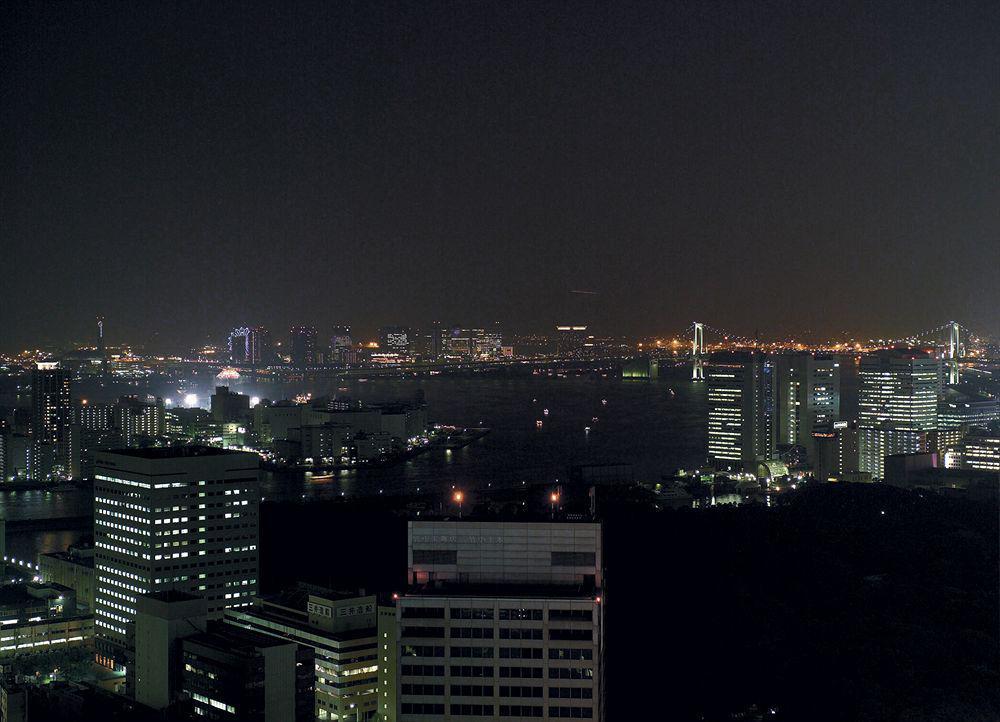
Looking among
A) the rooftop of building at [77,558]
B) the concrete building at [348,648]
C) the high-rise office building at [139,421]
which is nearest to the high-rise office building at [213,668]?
the concrete building at [348,648]

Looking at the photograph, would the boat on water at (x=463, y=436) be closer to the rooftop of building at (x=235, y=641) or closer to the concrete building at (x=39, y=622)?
the concrete building at (x=39, y=622)

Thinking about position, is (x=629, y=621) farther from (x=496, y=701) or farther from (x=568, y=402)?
(x=568, y=402)

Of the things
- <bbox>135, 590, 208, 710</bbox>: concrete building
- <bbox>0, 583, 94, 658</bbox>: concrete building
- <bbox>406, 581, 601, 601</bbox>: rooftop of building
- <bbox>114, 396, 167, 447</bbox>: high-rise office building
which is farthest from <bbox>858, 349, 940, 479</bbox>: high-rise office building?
<bbox>406, 581, 601, 601</bbox>: rooftop of building

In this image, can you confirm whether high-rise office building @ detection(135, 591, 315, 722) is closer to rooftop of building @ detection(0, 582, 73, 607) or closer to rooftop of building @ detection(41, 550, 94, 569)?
rooftop of building @ detection(0, 582, 73, 607)

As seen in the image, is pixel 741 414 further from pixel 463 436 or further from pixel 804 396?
pixel 463 436

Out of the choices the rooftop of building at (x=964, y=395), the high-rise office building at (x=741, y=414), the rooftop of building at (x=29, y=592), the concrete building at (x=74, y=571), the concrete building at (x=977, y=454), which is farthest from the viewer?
the rooftop of building at (x=964, y=395)

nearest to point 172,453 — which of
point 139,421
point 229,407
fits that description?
point 139,421

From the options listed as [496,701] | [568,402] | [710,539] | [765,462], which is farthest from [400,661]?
[568,402]
